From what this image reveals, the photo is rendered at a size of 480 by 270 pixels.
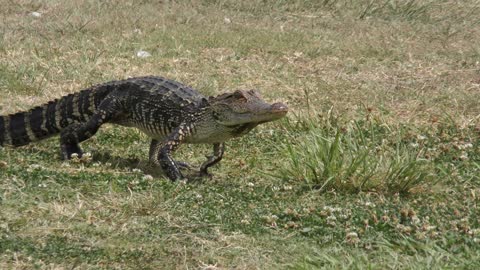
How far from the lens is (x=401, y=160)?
23.3 feet

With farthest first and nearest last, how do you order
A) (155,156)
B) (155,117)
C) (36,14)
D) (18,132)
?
(36,14) < (18,132) < (155,156) < (155,117)

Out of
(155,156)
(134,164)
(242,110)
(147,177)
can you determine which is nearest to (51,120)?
(134,164)

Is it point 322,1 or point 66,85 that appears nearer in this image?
point 66,85

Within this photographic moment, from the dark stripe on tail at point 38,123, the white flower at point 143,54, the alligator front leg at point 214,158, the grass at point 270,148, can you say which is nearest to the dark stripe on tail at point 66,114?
the dark stripe on tail at point 38,123

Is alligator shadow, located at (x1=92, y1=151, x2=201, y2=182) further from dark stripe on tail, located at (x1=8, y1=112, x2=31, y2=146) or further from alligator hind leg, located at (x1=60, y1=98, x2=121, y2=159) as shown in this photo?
dark stripe on tail, located at (x1=8, y1=112, x2=31, y2=146)

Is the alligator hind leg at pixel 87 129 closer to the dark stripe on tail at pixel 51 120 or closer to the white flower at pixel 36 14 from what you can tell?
the dark stripe on tail at pixel 51 120

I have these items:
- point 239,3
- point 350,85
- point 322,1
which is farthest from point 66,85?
point 322,1

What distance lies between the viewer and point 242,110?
7359 millimetres

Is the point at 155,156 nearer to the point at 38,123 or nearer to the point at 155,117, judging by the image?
the point at 155,117

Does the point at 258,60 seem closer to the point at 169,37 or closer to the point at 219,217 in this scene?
the point at 169,37

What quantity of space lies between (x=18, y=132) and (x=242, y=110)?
2134mm

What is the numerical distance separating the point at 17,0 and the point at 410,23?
19.1 feet

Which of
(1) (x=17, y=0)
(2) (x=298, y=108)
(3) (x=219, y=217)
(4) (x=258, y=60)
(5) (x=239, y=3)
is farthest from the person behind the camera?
(5) (x=239, y=3)

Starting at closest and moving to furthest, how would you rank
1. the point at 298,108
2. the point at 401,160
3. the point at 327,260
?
the point at 327,260
the point at 401,160
the point at 298,108
